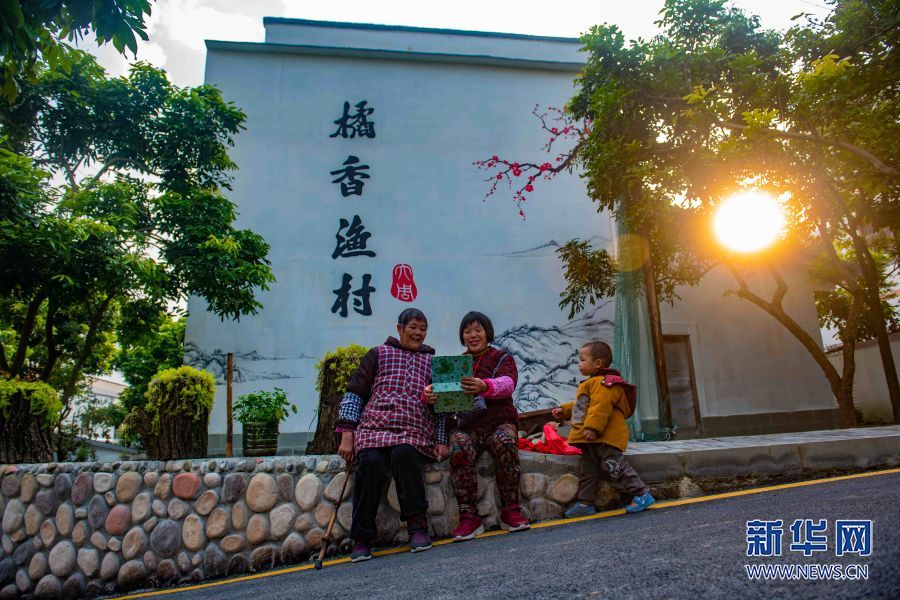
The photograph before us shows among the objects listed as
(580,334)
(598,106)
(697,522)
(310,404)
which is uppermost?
(598,106)

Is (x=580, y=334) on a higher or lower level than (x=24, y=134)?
lower

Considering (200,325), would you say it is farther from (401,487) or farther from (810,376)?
(810,376)

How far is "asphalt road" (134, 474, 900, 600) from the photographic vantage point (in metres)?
1.91

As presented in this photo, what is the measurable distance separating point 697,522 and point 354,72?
9.95 metres

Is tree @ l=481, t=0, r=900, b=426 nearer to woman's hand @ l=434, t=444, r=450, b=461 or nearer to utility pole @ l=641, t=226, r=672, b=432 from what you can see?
utility pole @ l=641, t=226, r=672, b=432

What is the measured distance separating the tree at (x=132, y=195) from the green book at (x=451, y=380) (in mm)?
5159

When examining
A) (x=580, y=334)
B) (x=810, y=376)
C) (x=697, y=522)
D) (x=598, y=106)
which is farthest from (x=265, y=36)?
(x=810, y=376)

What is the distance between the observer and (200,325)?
870 centimetres

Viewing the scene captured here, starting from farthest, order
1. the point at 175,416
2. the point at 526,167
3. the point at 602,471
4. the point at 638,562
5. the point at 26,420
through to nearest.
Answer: the point at 526,167 → the point at 26,420 → the point at 175,416 → the point at 602,471 → the point at 638,562

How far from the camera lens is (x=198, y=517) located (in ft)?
13.7

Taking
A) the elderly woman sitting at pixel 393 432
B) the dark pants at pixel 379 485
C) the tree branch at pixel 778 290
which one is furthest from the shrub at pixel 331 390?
the tree branch at pixel 778 290

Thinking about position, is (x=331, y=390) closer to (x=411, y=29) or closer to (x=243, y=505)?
(x=243, y=505)

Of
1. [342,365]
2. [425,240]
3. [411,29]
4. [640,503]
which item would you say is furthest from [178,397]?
[411,29]

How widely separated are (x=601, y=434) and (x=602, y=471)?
33cm
